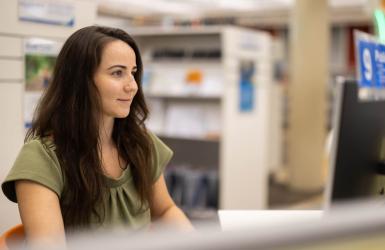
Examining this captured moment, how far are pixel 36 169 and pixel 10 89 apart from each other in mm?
736

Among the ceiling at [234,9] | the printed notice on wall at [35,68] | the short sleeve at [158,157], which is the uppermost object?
the ceiling at [234,9]

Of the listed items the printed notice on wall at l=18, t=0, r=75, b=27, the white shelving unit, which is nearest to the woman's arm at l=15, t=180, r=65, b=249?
the printed notice on wall at l=18, t=0, r=75, b=27

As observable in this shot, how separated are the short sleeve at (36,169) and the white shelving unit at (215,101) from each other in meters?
2.99

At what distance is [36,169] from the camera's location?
4.89 feet

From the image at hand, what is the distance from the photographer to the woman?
1472 mm

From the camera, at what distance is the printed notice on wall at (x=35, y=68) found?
2203 mm

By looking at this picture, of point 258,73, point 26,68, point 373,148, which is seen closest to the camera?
point 373,148

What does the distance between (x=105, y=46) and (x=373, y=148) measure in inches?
33.4

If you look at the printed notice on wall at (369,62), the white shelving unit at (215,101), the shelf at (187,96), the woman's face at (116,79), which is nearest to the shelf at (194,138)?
the white shelving unit at (215,101)

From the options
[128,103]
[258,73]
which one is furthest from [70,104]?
[258,73]

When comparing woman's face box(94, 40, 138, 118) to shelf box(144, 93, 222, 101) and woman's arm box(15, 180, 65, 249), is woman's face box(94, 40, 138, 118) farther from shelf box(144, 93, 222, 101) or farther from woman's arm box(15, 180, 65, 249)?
shelf box(144, 93, 222, 101)

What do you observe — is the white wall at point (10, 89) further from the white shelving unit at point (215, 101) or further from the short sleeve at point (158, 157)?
the white shelving unit at point (215, 101)

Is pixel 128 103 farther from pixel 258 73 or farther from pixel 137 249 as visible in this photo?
pixel 258 73

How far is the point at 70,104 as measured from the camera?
1.59 metres
